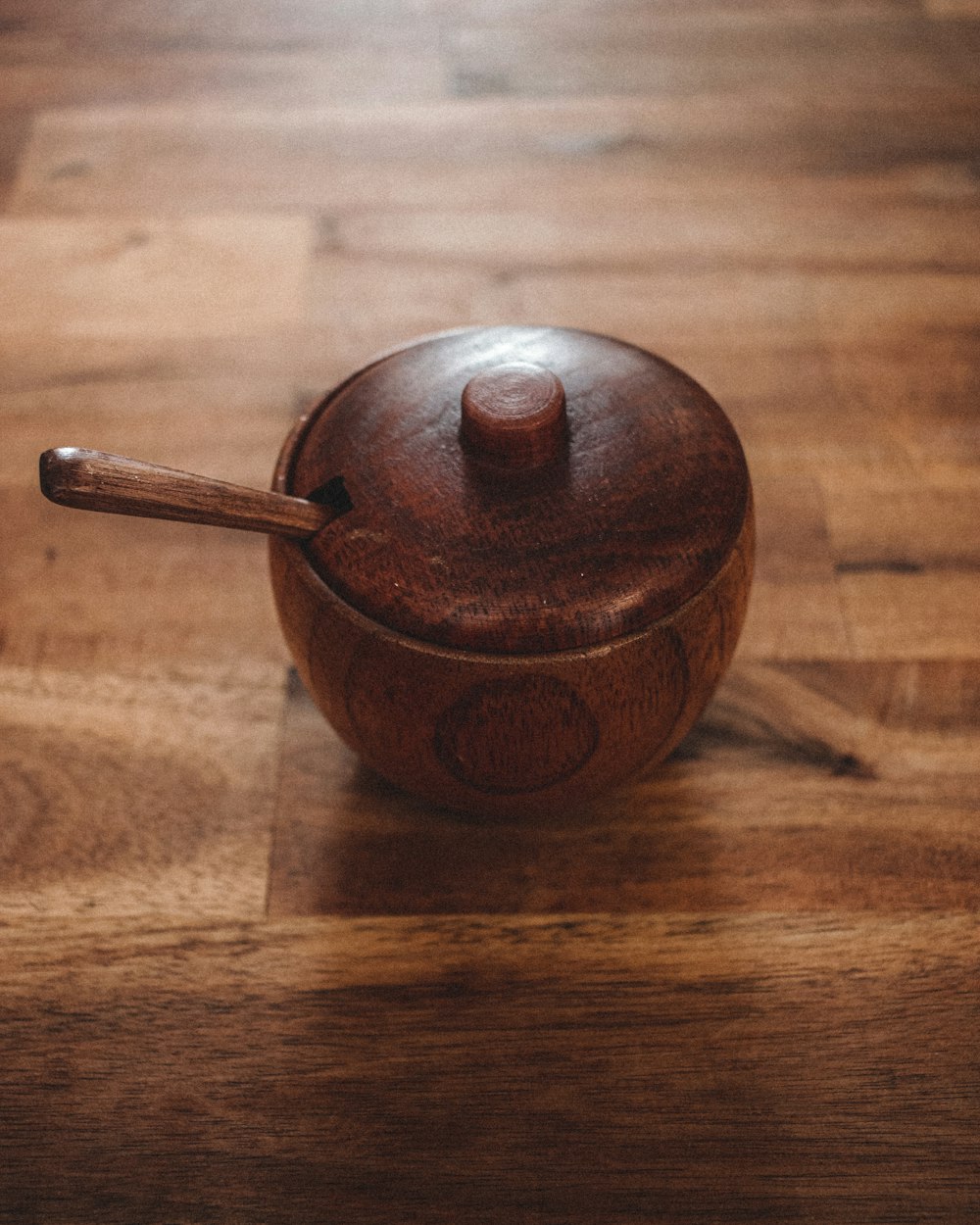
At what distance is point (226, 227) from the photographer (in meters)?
1.28

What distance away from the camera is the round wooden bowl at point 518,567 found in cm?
62

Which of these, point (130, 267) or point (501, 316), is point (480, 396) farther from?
point (130, 267)

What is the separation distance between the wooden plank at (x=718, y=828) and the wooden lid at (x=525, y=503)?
0.26 m

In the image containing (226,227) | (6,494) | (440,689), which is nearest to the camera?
(440,689)

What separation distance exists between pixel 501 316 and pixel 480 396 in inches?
22.3

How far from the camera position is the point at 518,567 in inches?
24.4

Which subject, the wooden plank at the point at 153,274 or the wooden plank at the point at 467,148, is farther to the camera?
the wooden plank at the point at 467,148

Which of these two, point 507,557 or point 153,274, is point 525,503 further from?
point 153,274

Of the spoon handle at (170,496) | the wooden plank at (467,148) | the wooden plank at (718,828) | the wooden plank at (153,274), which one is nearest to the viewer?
the spoon handle at (170,496)

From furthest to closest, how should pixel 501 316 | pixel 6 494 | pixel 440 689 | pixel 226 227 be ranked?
pixel 226 227
pixel 501 316
pixel 6 494
pixel 440 689

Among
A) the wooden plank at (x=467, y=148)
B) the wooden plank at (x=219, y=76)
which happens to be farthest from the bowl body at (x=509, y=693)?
the wooden plank at (x=219, y=76)

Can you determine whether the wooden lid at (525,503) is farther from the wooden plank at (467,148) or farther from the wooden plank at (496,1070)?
the wooden plank at (467,148)

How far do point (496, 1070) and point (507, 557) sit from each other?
0.33 metres

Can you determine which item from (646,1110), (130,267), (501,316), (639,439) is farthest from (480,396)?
(130,267)
